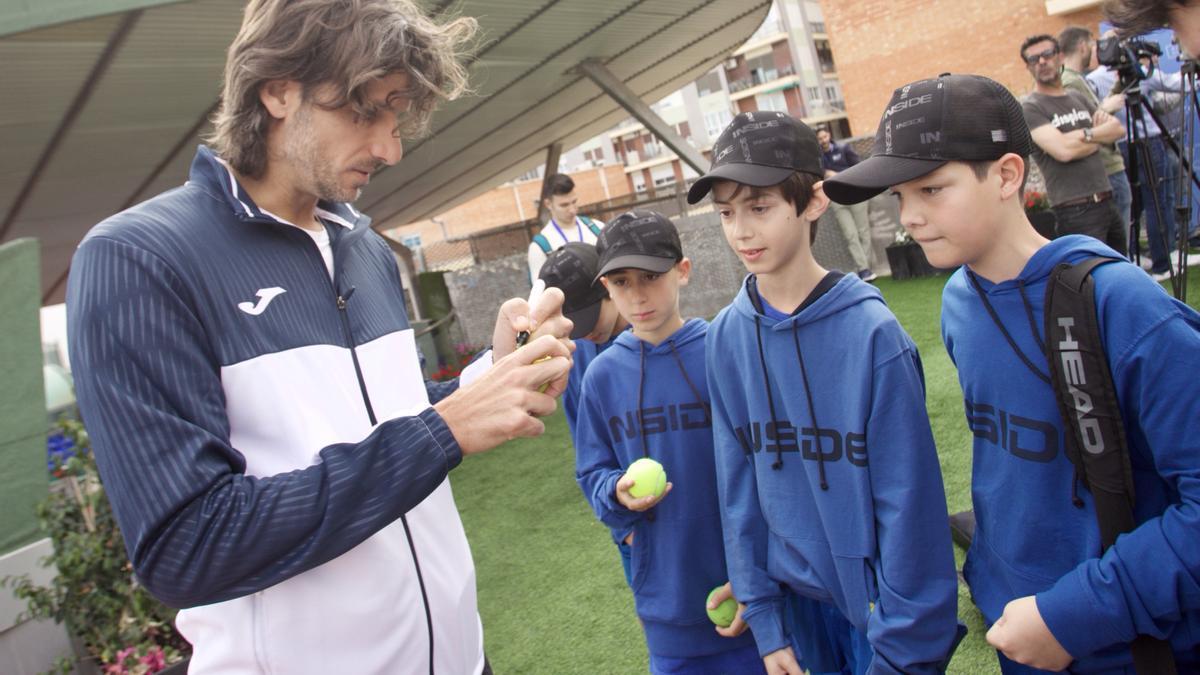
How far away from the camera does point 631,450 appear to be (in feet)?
8.68

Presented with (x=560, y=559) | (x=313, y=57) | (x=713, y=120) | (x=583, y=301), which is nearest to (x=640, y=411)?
(x=583, y=301)

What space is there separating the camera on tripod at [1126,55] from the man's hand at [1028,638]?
3.43 m

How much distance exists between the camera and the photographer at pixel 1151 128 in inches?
158

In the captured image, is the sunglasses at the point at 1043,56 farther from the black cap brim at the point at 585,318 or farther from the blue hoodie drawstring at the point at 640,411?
the blue hoodie drawstring at the point at 640,411

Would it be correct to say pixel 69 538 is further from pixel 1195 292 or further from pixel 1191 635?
pixel 1195 292

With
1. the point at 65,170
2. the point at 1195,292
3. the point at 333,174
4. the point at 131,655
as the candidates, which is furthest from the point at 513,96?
the point at 333,174

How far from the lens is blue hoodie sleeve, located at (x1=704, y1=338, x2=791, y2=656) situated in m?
2.11

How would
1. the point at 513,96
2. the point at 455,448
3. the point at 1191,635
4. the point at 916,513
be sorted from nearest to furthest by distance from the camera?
the point at 455,448
the point at 1191,635
the point at 916,513
the point at 513,96

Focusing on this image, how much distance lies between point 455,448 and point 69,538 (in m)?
3.26

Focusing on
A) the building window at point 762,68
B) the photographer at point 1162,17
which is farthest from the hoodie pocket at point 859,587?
the building window at point 762,68

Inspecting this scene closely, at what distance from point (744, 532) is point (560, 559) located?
2.69 metres

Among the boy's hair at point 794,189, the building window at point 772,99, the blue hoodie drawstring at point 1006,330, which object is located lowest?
the blue hoodie drawstring at point 1006,330

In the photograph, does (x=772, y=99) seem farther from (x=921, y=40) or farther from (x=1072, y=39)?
(x=1072, y=39)

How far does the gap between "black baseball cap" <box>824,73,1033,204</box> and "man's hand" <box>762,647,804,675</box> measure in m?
1.20
